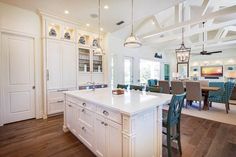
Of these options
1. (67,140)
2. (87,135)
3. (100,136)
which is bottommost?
(67,140)

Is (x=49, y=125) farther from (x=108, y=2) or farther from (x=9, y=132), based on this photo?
(x=108, y=2)

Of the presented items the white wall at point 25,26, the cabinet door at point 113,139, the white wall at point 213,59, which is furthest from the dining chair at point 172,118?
the white wall at point 213,59

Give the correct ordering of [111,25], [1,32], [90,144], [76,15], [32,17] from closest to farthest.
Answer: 1. [90,144]
2. [1,32]
3. [32,17]
4. [76,15]
5. [111,25]

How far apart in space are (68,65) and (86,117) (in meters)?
2.67

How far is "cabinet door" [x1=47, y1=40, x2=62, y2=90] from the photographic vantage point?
3.85 meters

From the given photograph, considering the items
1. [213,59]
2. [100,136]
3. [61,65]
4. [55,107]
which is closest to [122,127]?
[100,136]

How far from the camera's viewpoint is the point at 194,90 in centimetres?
455

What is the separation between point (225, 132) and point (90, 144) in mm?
2869

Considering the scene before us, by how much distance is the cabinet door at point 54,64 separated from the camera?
3854mm

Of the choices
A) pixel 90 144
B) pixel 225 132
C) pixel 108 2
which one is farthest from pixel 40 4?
pixel 225 132

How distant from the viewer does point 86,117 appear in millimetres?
2125

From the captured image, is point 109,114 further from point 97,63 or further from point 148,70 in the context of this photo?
point 148,70

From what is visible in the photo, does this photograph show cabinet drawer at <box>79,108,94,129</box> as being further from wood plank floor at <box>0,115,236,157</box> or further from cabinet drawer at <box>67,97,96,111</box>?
wood plank floor at <box>0,115,236,157</box>

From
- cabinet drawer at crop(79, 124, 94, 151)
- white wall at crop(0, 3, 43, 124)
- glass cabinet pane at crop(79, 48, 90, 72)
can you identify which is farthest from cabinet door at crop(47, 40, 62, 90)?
cabinet drawer at crop(79, 124, 94, 151)
